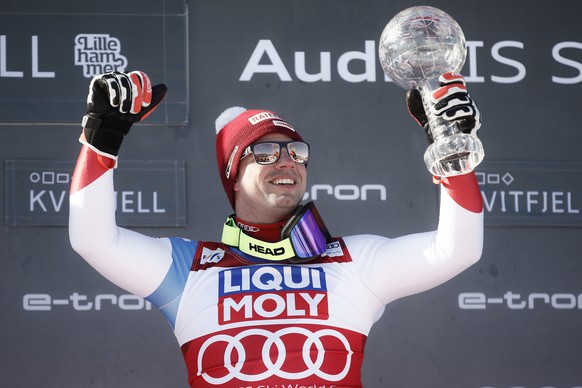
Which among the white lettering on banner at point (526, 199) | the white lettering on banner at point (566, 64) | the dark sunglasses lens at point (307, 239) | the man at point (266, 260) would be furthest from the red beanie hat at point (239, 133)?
the white lettering on banner at point (566, 64)

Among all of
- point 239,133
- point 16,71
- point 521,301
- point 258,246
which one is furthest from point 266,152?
point 521,301

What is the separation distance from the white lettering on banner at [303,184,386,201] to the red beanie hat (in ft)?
2.81

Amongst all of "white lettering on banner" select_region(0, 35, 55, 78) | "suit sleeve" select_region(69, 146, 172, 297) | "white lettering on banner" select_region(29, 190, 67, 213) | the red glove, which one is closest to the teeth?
"suit sleeve" select_region(69, 146, 172, 297)

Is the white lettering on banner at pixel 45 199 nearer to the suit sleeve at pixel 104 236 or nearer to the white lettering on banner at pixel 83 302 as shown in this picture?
the white lettering on banner at pixel 83 302

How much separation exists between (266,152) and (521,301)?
1.43 meters

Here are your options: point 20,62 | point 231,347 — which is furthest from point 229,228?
point 20,62

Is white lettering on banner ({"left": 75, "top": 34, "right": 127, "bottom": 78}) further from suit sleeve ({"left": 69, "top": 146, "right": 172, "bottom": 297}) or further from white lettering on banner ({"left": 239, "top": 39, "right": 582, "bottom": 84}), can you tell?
suit sleeve ({"left": 69, "top": 146, "right": 172, "bottom": 297})

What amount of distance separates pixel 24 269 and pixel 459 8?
1.79m

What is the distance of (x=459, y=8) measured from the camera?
12.6 feet

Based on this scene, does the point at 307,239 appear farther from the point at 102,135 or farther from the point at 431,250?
the point at 102,135

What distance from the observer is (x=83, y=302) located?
359cm

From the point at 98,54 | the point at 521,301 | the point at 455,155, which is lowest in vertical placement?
the point at 521,301

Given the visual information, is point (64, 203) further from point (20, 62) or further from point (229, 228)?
point (229, 228)

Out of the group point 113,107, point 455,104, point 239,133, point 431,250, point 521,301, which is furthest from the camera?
point 521,301
